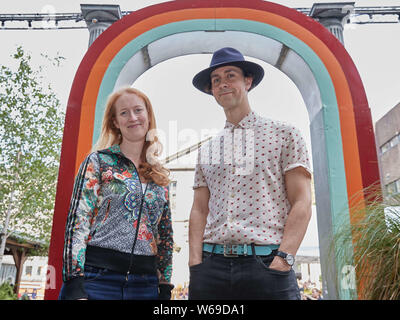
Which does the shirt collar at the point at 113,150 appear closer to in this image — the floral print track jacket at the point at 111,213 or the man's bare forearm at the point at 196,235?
the floral print track jacket at the point at 111,213

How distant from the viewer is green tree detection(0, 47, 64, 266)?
575 cm

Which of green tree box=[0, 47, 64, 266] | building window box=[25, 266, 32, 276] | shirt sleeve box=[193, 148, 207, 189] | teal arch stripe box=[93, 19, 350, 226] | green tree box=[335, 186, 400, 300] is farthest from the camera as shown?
building window box=[25, 266, 32, 276]

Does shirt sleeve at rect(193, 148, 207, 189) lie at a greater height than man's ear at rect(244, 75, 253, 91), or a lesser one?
lesser

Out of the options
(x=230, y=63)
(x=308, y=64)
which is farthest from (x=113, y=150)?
(x=308, y=64)

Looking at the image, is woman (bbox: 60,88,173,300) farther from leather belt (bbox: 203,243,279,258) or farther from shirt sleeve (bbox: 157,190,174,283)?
leather belt (bbox: 203,243,279,258)

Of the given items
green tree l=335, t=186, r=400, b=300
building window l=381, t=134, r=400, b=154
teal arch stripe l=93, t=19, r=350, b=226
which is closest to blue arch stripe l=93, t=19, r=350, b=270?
teal arch stripe l=93, t=19, r=350, b=226

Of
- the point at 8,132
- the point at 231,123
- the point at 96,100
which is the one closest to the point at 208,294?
the point at 231,123

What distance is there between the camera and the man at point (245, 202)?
1658mm

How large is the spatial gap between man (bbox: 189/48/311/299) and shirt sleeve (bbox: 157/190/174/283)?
12 cm

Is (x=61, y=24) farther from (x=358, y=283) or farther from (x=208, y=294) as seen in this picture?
(x=358, y=283)

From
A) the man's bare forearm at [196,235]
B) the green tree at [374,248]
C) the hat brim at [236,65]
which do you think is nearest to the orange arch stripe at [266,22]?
the green tree at [374,248]

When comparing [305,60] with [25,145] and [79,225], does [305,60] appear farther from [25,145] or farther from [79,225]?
[25,145]

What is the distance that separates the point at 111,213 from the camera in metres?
1.66

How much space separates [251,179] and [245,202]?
0.13 meters
